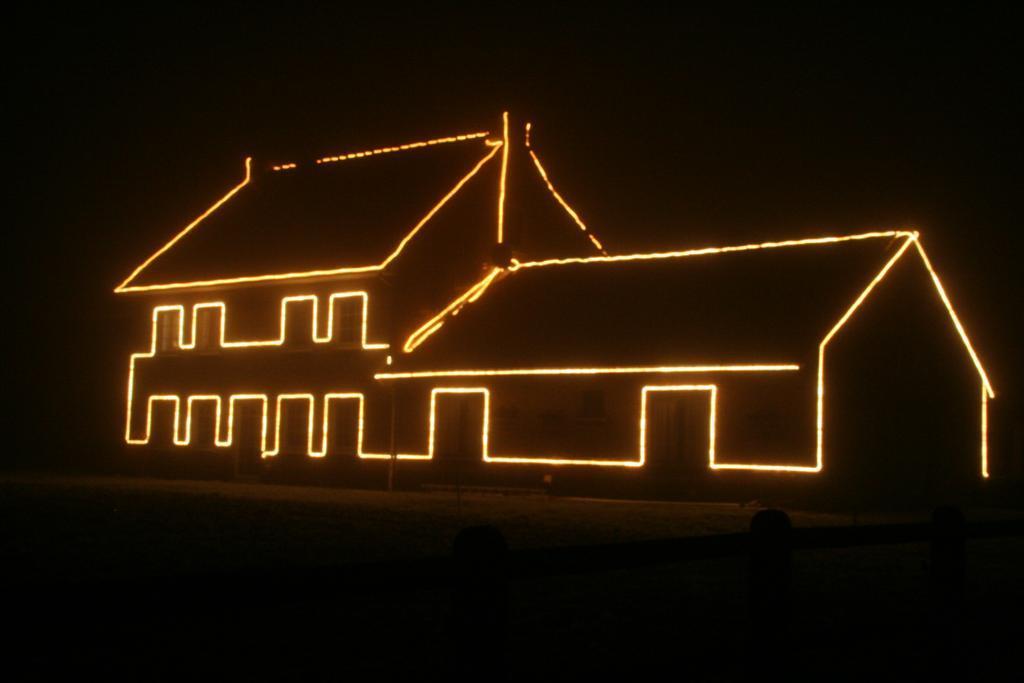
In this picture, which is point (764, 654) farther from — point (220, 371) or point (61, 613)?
point (220, 371)

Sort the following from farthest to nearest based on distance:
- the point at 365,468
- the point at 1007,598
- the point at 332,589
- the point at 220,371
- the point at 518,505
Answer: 1. the point at 220,371
2. the point at 365,468
3. the point at 518,505
4. the point at 1007,598
5. the point at 332,589

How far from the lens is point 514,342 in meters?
31.9

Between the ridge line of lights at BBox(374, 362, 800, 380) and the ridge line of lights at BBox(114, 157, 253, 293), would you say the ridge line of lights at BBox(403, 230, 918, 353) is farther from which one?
the ridge line of lights at BBox(114, 157, 253, 293)

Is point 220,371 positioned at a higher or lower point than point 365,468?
higher

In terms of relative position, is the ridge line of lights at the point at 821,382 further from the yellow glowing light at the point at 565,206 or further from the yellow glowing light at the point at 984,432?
the yellow glowing light at the point at 565,206

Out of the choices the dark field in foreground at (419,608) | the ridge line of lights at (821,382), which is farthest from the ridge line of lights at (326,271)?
the dark field in foreground at (419,608)

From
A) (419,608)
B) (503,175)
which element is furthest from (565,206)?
(419,608)

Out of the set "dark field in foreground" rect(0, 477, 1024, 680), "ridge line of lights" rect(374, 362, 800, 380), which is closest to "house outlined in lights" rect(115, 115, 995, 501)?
"ridge line of lights" rect(374, 362, 800, 380)

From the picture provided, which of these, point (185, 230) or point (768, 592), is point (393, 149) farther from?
point (768, 592)

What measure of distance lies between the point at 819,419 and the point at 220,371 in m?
20.0

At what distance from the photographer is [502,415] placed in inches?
1240

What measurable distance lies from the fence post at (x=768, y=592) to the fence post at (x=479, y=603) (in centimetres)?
218

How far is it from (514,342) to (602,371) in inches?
123

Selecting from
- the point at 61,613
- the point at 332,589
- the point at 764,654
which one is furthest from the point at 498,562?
the point at 764,654
